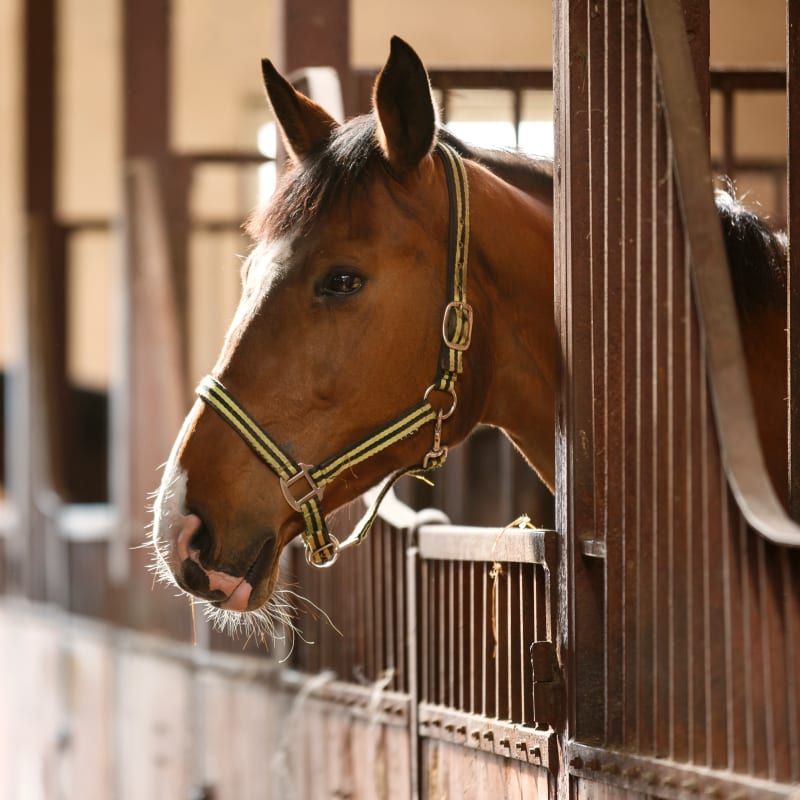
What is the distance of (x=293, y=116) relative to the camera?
8.01 feet

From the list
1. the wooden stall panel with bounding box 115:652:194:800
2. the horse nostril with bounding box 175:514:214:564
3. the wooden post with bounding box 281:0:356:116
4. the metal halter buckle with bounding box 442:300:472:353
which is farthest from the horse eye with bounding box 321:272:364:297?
the wooden stall panel with bounding box 115:652:194:800

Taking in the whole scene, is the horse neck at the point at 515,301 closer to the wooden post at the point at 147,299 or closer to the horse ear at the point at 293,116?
the horse ear at the point at 293,116

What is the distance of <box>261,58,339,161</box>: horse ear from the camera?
8.00 ft

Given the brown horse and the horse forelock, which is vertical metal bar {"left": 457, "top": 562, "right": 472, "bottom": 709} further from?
the horse forelock

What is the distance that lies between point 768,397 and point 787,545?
2.66 ft

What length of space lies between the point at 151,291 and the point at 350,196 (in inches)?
143

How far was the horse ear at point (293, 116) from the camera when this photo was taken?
8.00 ft

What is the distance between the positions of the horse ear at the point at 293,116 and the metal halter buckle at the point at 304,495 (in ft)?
1.90

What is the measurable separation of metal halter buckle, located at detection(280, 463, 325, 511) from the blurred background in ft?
2.70

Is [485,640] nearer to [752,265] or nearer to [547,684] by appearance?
[547,684]

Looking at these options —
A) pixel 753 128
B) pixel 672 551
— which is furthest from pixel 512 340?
pixel 753 128

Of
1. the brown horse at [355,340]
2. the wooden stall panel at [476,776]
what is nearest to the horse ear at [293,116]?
the brown horse at [355,340]

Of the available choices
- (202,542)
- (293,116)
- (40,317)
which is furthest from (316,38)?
(40,317)

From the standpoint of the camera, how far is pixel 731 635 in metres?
1.72
